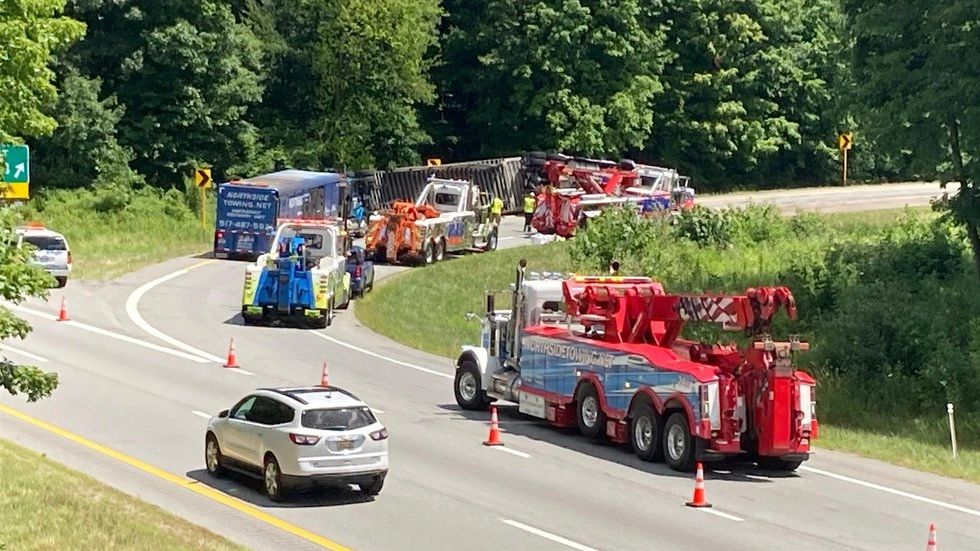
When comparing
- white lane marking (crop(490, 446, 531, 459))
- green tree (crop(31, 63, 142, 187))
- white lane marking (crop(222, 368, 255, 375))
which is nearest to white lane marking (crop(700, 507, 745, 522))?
white lane marking (crop(490, 446, 531, 459))

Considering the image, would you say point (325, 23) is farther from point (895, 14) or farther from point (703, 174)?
point (895, 14)

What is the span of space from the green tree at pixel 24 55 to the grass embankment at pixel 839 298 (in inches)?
584

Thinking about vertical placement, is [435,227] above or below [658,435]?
above

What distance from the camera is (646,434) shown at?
80.7 feet

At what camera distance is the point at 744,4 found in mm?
79062

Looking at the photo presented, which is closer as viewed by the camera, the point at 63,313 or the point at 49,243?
the point at 63,313

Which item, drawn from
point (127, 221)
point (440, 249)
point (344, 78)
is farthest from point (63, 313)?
point (344, 78)

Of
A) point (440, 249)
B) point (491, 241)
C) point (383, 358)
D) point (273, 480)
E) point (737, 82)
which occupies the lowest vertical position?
point (273, 480)

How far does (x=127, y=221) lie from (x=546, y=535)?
40.7 m

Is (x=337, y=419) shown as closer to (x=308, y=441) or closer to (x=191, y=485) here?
(x=308, y=441)

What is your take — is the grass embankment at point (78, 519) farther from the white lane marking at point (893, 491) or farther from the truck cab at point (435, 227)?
the truck cab at point (435, 227)

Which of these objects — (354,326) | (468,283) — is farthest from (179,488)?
(468,283)

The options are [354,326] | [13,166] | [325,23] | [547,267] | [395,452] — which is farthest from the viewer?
[325,23]

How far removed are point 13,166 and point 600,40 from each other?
52719mm
